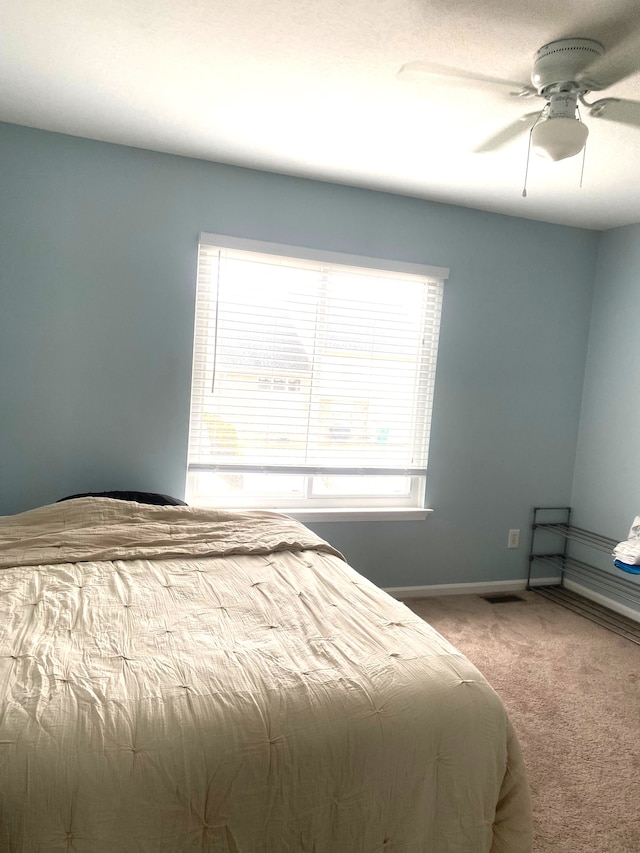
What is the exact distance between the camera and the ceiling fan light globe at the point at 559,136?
6.01 ft

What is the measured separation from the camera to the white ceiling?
5.84ft

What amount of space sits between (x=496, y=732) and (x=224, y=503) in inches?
82.5

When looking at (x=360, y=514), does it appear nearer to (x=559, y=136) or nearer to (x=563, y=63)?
(x=559, y=136)

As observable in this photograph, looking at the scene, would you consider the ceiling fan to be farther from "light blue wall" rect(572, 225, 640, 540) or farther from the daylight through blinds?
"light blue wall" rect(572, 225, 640, 540)

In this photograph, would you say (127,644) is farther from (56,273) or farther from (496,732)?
(56,273)

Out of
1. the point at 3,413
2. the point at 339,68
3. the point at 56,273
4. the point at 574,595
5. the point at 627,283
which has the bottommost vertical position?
the point at 574,595

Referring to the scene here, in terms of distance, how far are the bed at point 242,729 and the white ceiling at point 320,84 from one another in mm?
1750

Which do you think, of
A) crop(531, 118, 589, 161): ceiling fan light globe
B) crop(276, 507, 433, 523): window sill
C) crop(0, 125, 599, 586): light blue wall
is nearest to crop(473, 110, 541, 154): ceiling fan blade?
crop(531, 118, 589, 161): ceiling fan light globe

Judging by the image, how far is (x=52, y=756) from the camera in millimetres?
1182

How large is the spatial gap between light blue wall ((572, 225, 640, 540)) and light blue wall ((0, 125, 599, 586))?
0.24m

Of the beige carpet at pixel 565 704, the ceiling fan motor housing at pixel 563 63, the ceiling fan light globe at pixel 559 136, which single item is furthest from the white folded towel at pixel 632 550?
the ceiling fan motor housing at pixel 563 63

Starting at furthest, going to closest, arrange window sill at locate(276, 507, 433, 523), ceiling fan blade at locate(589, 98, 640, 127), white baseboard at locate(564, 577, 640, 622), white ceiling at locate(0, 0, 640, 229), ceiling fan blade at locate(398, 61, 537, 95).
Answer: white baseboard at locate(564, 577, 640, 622) < window sill at locate(276, 507, 433, 523) < ceiling fan blade at locate(589, 98, 640, 127) < ceiling fan blade at locate(398, 61, 537, 95) < white ceiling at locate(0, 0, 640, 229)

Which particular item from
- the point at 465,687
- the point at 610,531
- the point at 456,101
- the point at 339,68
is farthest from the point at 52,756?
the point at 610,531

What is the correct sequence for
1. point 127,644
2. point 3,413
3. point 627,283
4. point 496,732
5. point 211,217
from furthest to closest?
point 627,283, point 211,217, point 3,413, point 127,644, point 496,732
